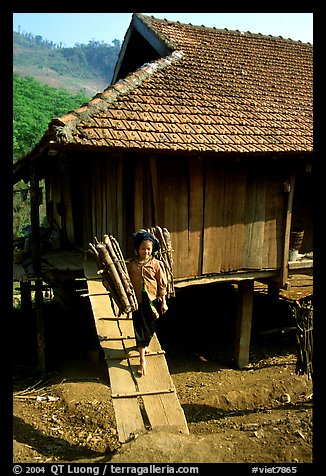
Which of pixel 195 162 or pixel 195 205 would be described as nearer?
pixel 195 162

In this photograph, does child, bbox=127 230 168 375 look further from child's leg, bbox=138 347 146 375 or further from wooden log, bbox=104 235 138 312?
wooden log, bbox=104 235 138 312

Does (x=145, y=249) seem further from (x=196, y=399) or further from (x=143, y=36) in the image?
(x=143, y=36)

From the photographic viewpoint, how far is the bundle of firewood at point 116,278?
206 inches

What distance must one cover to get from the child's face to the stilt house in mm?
1745

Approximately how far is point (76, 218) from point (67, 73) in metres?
95.8

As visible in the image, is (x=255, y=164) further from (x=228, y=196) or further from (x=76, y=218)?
(x=76, y=218)

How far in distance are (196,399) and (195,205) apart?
11.3 feet

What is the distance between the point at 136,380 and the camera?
517cm

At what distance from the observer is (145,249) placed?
5273 millimetres

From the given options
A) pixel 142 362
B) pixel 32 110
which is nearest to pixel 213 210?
pixel 142 362

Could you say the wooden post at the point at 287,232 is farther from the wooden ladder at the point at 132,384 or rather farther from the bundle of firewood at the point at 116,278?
the bundle of firewood at the point at 116,278

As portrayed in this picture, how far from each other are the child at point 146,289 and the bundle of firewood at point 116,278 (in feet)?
0.38

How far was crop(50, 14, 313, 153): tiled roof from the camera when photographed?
658cm

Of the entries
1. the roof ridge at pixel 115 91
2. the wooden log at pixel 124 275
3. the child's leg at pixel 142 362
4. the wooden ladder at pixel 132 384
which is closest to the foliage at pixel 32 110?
the roof ridge at pixel 115 91
